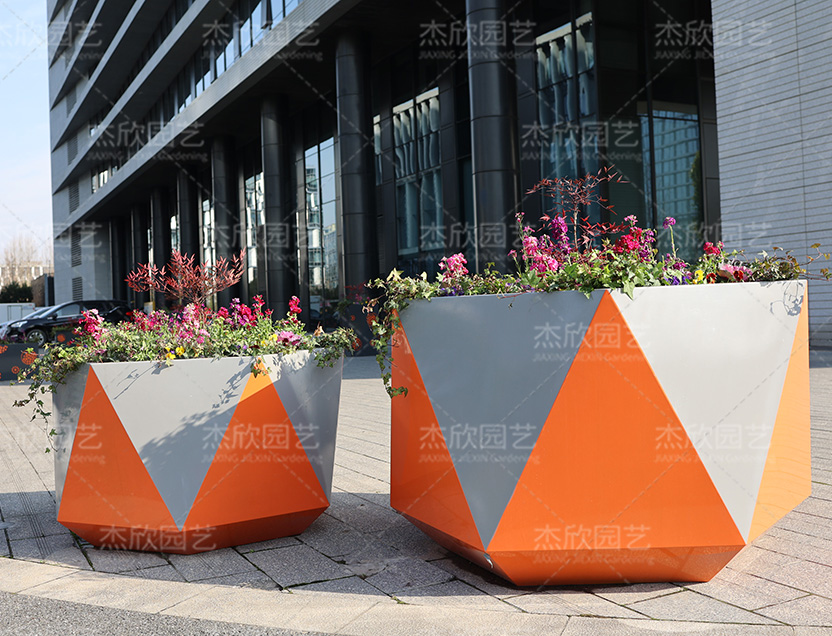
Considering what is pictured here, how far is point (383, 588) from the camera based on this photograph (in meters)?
3.48

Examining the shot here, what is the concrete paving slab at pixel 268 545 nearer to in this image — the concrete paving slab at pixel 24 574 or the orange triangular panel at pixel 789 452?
the concrete paving slab at pixel 24 574

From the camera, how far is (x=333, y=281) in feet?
87.9

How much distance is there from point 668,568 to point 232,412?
234 centimetres

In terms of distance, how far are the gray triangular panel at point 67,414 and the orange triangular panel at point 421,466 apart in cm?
176

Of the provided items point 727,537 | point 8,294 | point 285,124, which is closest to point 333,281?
point 285,124

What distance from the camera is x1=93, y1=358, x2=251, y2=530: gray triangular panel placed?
157 inches

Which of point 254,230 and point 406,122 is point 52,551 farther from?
point 254,230

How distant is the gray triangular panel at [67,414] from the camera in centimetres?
419

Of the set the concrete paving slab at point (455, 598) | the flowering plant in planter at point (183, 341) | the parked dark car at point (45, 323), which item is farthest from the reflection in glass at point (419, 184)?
the concrete paving slab at point (455, 598)

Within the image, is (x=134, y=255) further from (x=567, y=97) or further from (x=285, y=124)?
(x=567, y=97)

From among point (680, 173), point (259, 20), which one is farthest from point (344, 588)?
point (259, 20)

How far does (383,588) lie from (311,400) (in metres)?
1.31

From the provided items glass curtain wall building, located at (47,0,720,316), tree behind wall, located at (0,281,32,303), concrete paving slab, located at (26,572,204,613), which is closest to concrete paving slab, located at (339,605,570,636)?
concrete paving slab, located at (26,572,204,613)

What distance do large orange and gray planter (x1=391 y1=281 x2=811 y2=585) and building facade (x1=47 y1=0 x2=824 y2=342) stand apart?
36.9 feet
